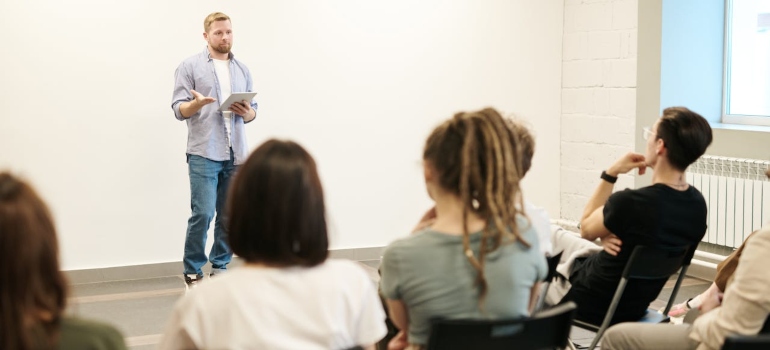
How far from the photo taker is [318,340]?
1.84 meters

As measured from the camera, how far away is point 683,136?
9.91 feet

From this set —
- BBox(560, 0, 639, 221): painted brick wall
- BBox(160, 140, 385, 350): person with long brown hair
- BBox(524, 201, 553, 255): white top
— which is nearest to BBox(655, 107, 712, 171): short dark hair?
BBox(524, 201, 553, 255): white top

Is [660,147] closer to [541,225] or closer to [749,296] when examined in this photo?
[541,225]

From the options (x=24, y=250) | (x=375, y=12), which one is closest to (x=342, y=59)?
(x=375, y=12)

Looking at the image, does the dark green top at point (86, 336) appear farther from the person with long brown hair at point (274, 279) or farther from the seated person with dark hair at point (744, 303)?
the seated person with dark hair at point (744, 303)

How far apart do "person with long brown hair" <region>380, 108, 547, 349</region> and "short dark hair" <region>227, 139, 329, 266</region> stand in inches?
12.0

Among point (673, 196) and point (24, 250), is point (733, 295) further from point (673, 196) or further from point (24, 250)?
Answer: point (24, 250)

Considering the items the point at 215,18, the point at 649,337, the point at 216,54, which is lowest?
the point at 649,337

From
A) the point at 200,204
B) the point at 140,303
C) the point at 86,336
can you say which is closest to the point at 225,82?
the point at 200,204

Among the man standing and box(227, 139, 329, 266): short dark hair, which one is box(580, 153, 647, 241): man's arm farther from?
the man standing

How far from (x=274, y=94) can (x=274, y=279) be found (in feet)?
13.7

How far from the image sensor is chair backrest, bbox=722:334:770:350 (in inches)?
73.0

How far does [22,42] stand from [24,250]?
4123 millimetres

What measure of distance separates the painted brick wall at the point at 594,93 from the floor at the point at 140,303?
1143 millimetres
